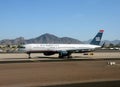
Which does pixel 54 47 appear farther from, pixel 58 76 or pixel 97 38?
pixel 58 76

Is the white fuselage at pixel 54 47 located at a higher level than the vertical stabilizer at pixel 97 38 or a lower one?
lower

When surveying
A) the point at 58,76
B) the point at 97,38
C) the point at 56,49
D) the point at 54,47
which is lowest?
the point at 58,76

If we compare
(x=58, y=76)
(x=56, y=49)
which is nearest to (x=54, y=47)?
(x=56, y=49)

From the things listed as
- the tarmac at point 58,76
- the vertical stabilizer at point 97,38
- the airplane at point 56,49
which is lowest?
the tarmac at point 58,76

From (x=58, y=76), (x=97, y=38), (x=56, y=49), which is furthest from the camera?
(x=97, y=38)

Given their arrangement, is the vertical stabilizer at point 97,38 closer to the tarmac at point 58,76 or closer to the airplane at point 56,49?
the airplane at point 56,49

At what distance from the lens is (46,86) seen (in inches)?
1100

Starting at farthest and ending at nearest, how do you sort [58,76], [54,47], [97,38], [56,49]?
[97,38] → [56,49] → [54,47] → [58,76]

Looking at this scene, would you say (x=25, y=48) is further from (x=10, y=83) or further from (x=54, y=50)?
(x=10, y=83)

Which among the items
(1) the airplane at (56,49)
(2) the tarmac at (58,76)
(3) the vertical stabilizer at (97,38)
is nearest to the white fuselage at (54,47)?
(1) the airplane at (56,49)

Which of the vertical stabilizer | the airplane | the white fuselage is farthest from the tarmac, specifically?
the vertical stabilizer

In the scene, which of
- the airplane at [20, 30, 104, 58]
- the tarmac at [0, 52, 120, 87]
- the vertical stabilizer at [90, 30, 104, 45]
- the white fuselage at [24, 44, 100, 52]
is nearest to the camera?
the tarmac at [0, 52, 120, 87]

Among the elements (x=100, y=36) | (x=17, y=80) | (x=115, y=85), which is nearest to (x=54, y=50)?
(x=100, y=36)

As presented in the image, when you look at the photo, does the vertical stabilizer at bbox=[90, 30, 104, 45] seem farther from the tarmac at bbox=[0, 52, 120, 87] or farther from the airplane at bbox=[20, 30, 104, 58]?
the tarmac at bbox=[0, 52, 120, 87]
